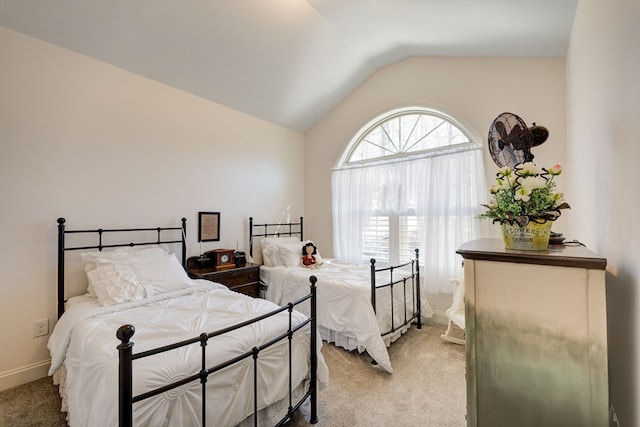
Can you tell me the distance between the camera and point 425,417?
1967 millimetres

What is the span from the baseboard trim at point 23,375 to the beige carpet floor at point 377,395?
53 millimetres

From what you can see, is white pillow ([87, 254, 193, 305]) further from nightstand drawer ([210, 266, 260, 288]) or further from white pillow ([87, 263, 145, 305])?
nightstand drawer ([210, 266, 260, 288])

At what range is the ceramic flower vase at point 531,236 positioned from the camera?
124 cm

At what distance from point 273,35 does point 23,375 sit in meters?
3.81

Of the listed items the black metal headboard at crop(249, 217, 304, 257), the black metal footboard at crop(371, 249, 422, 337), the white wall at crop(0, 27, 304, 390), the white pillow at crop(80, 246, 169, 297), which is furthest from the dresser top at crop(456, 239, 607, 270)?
the black metal headboard at crop(249, 217, 304, 257)

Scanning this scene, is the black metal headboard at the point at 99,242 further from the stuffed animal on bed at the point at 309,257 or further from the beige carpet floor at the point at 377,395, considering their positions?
the stuffed animal on bed at the point at 309,257

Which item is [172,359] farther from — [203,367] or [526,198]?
[526,198]

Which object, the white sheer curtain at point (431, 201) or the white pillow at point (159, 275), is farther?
the white sheer curtain at point (431, 201)

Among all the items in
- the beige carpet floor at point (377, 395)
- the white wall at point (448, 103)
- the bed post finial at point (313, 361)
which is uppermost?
the white wall at point (448, 103)

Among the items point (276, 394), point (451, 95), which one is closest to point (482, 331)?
point (276, 394)

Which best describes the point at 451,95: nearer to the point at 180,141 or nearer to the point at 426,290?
the point at 426,290

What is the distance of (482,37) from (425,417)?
3.35 meters

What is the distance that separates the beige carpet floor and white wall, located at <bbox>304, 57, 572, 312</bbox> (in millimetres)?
1157

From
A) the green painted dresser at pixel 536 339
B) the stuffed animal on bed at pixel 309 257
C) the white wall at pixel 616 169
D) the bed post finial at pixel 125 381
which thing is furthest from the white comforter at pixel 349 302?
the bed post finial at pixel 125 381
